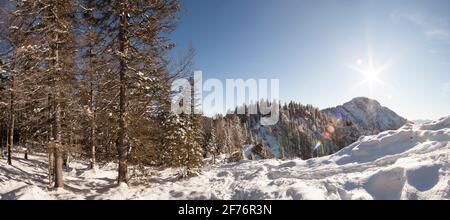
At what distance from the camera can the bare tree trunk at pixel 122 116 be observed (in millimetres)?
11258

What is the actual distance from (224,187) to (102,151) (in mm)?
5600

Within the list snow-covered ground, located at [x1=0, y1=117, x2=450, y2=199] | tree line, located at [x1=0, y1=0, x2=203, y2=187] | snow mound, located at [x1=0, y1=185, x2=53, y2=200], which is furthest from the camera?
tree line, located at [x1=0, y1=0, x2=203, y2=187]

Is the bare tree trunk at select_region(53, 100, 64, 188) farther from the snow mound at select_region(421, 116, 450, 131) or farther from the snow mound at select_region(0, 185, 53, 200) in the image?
the snow mound at select_region(421, 116, 450, 131)

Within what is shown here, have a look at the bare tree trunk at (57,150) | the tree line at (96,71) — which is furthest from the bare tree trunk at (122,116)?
the bare tree trunk at (57,150)

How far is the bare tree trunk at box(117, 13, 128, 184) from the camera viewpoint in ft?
36.9

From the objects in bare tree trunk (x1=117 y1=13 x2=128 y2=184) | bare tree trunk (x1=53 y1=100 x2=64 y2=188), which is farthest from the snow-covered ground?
bare tree trunk (x1=117 y1=13 x2=128 y2=184)

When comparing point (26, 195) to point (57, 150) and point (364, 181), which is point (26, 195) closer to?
point (57, 150)

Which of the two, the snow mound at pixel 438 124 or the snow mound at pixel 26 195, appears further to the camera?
the snow mound at pixel 438 124

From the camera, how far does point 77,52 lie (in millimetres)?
12031

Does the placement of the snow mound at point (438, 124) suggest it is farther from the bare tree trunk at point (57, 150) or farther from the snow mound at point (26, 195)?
the bare tree trunk at point (57, 150)

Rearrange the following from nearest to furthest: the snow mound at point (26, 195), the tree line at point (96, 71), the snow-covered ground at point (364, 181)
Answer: the snow-covered ground at point (364, 181)
the snow mound at point (26, 195)
the tree line at point (96, 71)

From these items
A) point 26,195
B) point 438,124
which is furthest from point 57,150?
point 438,124

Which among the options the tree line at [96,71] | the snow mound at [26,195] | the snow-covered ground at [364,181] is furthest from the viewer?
the tree line at [96,71]
